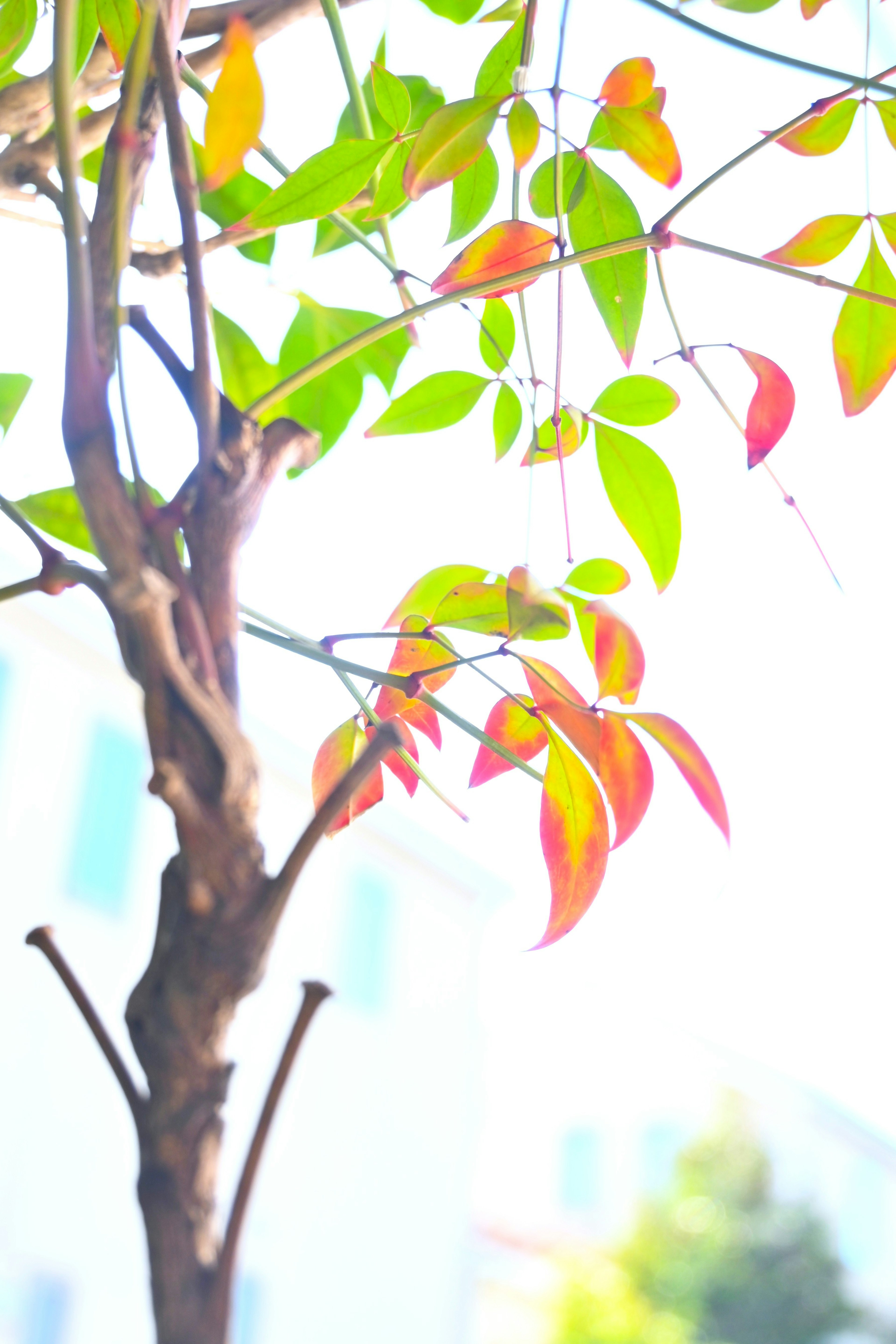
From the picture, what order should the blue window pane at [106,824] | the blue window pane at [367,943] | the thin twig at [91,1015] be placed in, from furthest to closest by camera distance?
1. the blue window pane at [367,943]
2. the blue window pane at [106,824]
3. the thin twig at [91,1015]

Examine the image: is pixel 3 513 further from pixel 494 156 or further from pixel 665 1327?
pixel 665 1327

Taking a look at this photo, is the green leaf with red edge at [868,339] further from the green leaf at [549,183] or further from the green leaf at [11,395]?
the green leaf at [11,395]

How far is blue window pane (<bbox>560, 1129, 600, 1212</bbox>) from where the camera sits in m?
8.25

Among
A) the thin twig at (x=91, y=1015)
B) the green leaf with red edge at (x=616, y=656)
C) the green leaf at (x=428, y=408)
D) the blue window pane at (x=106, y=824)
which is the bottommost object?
the thin twig at (x=91, y=1015)

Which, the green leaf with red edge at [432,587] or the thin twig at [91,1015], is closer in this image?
the thin twig at [91,1015]

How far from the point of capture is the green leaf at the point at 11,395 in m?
0.24

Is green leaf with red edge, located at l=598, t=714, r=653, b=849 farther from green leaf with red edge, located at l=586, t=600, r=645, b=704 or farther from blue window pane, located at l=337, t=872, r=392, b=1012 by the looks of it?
blue window pane, located at l=337, t=872, r=392, b=1012

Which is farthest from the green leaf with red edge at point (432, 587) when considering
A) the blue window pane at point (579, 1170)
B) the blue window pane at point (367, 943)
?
the blue window pane at point (579, 1170)

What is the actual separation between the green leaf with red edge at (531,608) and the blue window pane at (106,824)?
3.27 meters

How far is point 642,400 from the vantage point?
0.22m

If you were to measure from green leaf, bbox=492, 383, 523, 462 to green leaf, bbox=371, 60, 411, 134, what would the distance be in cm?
6

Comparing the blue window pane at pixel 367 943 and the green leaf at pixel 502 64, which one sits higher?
the blue window pane at pixel 367 943

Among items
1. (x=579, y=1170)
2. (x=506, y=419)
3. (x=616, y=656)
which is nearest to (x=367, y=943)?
(x=506, y=419)

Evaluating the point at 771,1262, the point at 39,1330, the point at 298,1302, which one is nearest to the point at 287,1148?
the point at 298,1302
